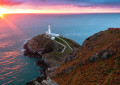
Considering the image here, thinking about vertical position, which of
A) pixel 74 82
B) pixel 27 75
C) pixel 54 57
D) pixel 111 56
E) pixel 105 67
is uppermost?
pixel 111 56

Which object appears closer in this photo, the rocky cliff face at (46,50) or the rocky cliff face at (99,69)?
the rocky cliff face at (99,69)

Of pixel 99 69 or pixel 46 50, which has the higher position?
pixel 99 69

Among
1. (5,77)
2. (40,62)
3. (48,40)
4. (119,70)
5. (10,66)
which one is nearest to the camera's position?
(119,70)

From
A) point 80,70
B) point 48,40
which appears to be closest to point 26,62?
point 48,40

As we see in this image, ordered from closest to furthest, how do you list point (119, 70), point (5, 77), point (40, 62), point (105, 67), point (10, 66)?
point (119, 70) → point (105, 67) → point (5, 77) → point (10, 66) → point (40, 62)

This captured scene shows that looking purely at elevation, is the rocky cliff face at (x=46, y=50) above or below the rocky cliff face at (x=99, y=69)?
below

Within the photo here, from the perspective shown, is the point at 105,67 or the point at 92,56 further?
the point at 92,56

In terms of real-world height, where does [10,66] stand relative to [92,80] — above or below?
below

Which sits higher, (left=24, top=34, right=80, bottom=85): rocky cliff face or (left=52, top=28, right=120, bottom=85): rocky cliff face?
(left=52, top=28, right=120, bottom=85): rocky cliff face

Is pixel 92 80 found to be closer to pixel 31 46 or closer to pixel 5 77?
pixel 5 77

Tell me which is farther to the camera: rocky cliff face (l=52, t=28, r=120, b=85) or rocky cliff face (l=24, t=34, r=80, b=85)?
rocky cliff face (l=24, t=34, r=80, b=85)

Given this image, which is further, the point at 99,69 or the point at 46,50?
the point at 46,50
